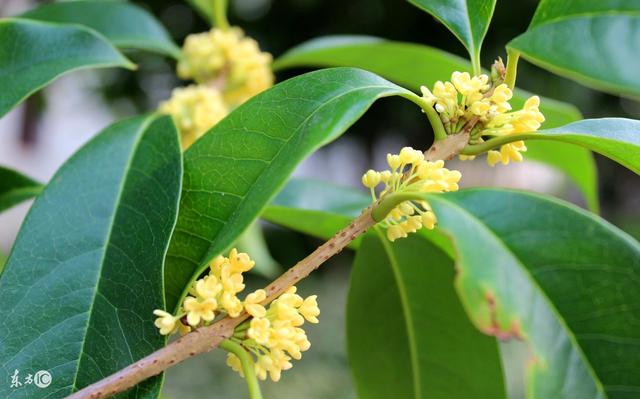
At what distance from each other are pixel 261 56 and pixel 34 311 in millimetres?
797

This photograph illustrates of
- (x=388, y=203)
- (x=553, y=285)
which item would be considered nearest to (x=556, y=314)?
(x=553, y=285)

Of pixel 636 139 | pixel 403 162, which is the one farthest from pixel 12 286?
pixel 636 139

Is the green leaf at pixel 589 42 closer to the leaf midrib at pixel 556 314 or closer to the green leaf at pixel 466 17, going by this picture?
the green leaf at pixel 466 17

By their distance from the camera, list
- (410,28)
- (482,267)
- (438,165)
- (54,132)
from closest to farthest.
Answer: (482,267)
(438,165)
(410,28)
(54,132)

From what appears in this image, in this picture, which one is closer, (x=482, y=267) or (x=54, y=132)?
(x=482, y=267)

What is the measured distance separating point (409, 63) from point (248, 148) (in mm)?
641

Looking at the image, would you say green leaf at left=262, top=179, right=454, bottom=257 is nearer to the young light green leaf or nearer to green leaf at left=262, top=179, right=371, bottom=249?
green leaf at left=262, top=179, right=371, bottom=249

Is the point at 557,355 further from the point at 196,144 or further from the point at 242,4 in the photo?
the point at 242,4

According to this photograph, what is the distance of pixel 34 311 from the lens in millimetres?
609

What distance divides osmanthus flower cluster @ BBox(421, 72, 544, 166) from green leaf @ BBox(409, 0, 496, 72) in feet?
0.28

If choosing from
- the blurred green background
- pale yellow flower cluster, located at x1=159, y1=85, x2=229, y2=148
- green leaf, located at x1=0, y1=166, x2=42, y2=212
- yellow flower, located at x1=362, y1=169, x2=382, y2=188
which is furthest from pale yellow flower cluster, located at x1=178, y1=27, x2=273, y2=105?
the blurred green background
